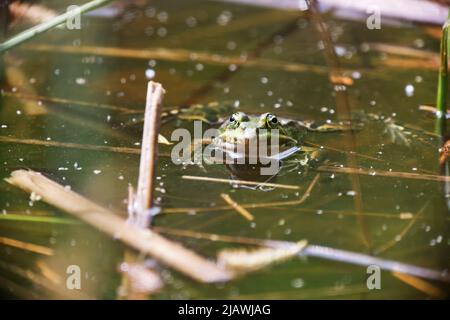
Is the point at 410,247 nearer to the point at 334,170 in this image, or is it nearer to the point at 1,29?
the point at 334,170

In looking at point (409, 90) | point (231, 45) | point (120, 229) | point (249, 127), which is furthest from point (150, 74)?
point (120, 229)

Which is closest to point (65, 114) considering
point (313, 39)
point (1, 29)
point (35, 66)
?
point (1, 29)

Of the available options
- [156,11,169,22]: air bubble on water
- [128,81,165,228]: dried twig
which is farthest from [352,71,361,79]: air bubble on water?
[128,81,165,228]: dried twig

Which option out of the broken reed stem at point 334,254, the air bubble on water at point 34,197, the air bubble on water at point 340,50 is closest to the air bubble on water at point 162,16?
the air bubble on water at point 340,50

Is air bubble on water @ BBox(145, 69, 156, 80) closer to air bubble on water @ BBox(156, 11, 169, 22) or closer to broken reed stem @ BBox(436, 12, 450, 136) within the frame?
air bubble on water @ BBox(156, 11, 169, 22)

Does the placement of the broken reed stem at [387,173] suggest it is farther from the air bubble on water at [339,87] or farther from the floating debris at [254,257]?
the air bubble on water at [339,87]

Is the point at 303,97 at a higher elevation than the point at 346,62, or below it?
below
